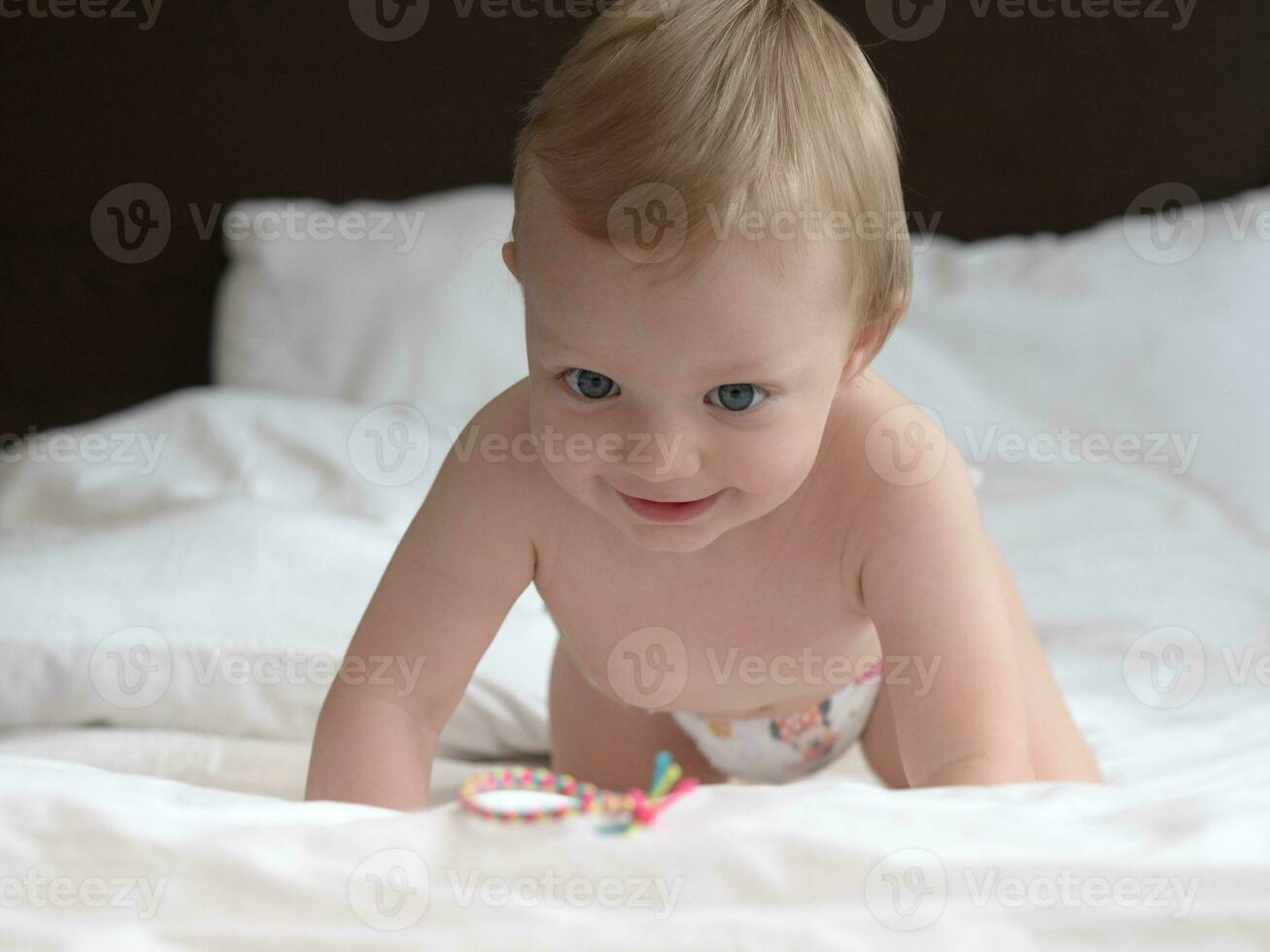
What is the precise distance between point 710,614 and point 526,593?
1.45 feet

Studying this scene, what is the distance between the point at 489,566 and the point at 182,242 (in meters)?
1.21

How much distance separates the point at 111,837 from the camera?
0.70 meters

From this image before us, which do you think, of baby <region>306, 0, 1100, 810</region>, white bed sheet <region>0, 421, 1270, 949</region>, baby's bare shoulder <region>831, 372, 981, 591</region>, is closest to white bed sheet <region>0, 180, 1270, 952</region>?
white bed sheet <region>0, 421, 1270, 949</region>

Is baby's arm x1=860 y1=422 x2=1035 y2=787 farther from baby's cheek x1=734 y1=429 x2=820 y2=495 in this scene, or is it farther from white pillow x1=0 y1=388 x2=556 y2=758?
white pillow x1=0 y1=388 x2=556 y2=758

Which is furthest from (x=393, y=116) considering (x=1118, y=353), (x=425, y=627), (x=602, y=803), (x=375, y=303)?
(x=602, y=803)

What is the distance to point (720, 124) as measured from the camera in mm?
741

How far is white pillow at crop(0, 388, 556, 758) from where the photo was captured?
119cm

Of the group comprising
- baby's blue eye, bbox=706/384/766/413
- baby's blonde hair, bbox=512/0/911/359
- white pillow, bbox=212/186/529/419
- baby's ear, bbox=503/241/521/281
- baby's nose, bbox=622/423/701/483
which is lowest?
white pillow, bbox=212/186/529/419

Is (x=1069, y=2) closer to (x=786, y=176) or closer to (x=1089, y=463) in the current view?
(x=1089, y=463)

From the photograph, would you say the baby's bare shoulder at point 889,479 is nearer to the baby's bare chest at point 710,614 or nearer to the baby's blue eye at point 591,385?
the baby's bare chest at point 710,614

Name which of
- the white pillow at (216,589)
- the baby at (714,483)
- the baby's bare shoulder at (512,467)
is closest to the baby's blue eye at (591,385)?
the baby at (714,483)

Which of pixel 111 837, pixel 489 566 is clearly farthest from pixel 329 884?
pixel 489 566

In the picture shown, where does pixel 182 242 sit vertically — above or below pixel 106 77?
below

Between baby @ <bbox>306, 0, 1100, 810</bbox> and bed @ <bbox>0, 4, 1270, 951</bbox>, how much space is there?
13cm
